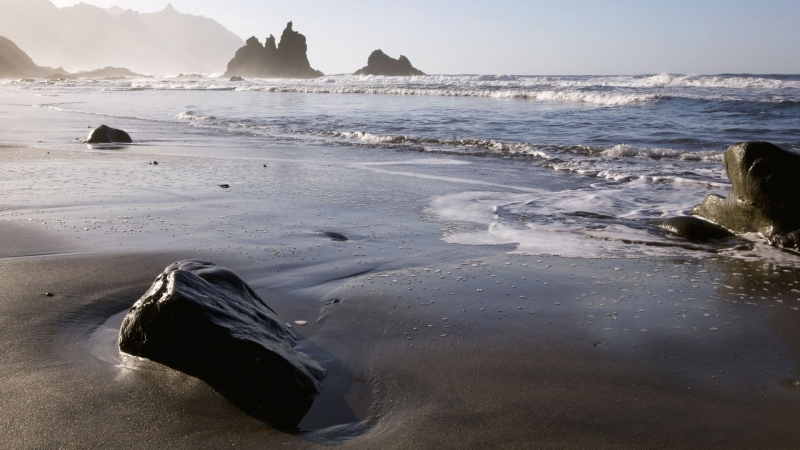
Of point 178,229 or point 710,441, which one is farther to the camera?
point 178,229

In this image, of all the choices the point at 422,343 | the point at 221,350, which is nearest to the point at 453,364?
the point at 422,343

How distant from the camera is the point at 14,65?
8450 cm

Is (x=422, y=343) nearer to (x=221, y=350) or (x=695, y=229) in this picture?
(x=221, y=350)

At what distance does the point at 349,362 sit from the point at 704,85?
35266mm

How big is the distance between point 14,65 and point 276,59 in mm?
39506

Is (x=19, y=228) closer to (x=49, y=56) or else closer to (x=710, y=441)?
(x=710, y=441)

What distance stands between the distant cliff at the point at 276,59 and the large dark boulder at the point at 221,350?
104 m

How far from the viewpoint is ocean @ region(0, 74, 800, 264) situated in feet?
18.3

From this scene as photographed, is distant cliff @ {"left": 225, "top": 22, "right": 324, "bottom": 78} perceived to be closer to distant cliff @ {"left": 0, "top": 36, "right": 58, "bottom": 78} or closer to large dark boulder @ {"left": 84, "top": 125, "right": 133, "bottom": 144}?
distant cliff @ {"left": 0, "top": 36, "right": 58, "bottom": 78}

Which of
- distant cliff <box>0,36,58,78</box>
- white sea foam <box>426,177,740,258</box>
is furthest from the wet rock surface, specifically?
distant cliff <box>0,36,58,78</box>

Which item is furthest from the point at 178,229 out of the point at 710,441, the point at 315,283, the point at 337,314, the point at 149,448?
the point at 710,441

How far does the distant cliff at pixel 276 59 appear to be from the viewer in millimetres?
104156

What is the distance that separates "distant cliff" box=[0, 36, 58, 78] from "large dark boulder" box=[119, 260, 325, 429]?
9082 cm

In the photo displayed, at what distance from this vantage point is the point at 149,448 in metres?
2.09
